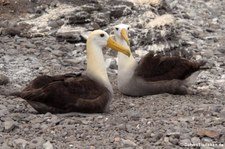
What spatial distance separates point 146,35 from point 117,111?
361 centimetres

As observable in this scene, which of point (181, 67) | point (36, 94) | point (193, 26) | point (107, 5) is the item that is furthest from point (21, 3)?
point (36, 94)

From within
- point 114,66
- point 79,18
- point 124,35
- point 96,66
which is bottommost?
point 114,66

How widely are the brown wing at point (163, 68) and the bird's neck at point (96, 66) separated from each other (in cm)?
107

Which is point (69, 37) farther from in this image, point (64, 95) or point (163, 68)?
point (64, 95)

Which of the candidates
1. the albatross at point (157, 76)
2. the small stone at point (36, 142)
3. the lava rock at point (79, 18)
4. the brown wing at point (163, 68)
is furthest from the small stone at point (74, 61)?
the small stone at point (36, 142)

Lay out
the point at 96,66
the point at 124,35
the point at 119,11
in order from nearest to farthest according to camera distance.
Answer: the point at 96,66 < the point at 124,35 < the point at 119,11

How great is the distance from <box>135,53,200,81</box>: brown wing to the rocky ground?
1.20 ft

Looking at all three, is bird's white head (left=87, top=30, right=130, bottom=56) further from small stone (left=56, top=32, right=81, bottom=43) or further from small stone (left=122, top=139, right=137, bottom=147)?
small stone (left=56, top=32, right=81, bottom=43)

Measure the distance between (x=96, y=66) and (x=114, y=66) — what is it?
2556mm

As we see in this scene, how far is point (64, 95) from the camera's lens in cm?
688

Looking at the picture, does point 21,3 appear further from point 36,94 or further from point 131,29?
point 36,94

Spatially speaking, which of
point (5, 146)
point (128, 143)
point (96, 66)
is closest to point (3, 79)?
point (96, 66)

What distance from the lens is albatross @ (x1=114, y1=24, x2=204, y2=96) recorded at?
8484mm

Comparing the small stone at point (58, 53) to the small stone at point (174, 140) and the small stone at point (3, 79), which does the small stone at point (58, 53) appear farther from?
the small stone at point (174, 140)
